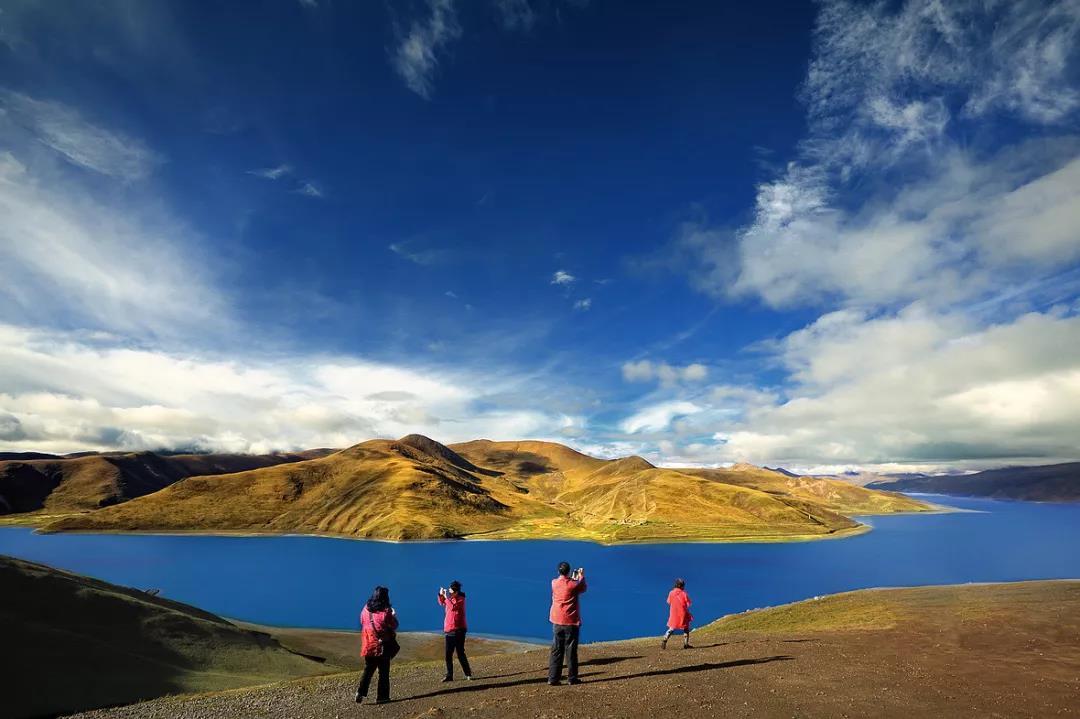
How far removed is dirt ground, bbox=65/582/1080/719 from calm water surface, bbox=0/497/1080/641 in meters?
43.8

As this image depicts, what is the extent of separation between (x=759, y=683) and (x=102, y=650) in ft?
95.0

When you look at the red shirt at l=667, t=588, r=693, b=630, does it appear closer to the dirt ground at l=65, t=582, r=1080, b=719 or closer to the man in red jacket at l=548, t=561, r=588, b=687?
the dirt ground at l=65, t=582, r=1080, b=719

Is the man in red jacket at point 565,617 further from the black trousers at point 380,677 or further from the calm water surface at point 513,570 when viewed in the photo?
the calm water surface at point 513,570

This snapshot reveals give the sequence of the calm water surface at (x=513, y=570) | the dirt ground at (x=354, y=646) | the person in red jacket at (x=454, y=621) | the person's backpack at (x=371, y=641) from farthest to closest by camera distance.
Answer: the calm water surface at (x=513, y=570)
the dirt ground at (x=354, y=646)
the person in red jacket at (x=454, y=621)
the person's backpack at (x=371, y=641)

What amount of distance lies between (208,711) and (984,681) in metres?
24.2

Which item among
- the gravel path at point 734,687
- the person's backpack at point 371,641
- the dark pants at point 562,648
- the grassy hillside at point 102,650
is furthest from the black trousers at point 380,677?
the grassy hillside at point 102,650

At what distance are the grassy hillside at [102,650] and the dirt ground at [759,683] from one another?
3935mm

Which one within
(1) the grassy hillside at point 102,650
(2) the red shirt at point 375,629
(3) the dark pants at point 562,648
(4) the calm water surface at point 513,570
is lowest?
(4) the calm water surface at point 513,570

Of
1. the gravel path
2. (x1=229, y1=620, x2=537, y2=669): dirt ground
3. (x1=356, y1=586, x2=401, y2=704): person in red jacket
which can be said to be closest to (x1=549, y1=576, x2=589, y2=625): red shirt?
the gravel path

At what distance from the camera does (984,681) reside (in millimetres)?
16109

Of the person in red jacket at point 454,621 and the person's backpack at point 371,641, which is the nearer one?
the person's backpack at point 371,641

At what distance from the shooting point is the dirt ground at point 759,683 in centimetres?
1316

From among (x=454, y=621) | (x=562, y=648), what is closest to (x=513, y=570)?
(x=454, y=621)

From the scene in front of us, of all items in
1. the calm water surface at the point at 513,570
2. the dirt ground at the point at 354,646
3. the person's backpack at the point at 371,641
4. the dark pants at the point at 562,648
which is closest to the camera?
the person's backpack at the point at 371,641
